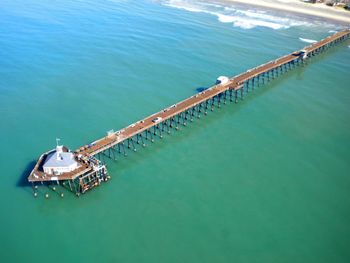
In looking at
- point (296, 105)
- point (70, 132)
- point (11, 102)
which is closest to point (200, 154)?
point (70, 132)

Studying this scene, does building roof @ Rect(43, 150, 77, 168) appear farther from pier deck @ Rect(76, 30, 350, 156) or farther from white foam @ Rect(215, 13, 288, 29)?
white foam @ Rect(215, 13, 288, 29)

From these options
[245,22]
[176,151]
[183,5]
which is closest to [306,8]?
[245,22]

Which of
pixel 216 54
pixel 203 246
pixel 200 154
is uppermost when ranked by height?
pixel 216 54

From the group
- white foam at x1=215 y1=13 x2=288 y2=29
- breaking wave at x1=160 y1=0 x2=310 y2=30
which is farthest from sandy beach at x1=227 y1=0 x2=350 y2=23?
white foam at x1=215 y1=13 x2=288 y2=29

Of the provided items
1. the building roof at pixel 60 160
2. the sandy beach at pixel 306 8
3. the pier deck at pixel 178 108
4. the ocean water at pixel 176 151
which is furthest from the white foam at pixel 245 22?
the building roof at pixel 60 160

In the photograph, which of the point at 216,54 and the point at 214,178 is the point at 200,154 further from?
the point at 216,54

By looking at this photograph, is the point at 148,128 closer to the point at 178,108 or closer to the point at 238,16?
the point at 178,108
